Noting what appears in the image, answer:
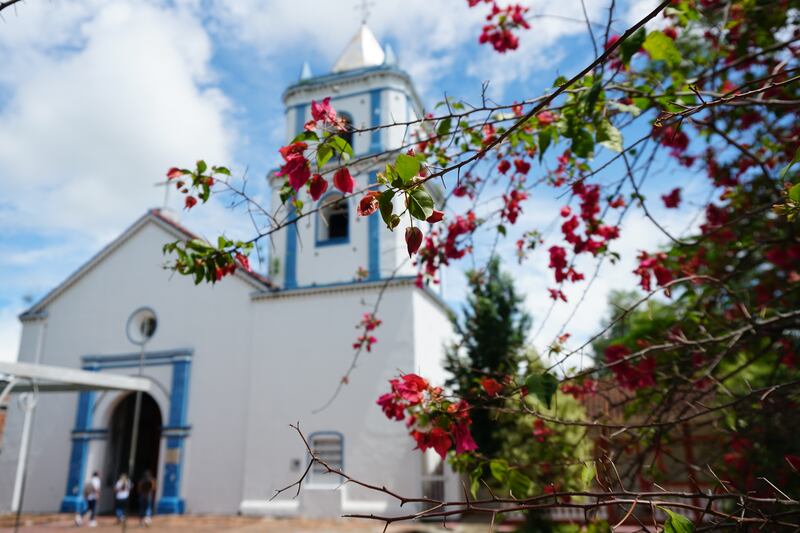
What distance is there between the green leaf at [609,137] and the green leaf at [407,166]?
115 centimetres

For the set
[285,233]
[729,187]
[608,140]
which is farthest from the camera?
[285,233]

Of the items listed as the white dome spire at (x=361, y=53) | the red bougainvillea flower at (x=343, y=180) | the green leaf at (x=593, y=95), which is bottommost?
the red bougainvillea flower at (x=343, y=180)

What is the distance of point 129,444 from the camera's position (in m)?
13.2

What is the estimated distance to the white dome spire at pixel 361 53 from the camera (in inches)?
504

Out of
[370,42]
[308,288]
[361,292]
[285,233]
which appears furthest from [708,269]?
[370,42]

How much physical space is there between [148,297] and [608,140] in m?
12.2

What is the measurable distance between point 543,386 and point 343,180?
77cm

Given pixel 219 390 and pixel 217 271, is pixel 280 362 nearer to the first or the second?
pixel 219 390

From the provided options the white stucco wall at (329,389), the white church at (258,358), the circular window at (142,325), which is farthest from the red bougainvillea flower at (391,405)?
the circular window at (142,325)

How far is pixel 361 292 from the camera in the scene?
36.2 ft

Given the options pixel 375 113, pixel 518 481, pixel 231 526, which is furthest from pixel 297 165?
pixel 375 113

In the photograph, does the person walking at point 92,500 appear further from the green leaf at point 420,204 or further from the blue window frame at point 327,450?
the green leaf at point 420,204

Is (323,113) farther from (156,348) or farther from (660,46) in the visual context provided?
(156,348)

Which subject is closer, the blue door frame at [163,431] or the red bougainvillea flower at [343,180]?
the red bougainvillea flower at [343,180]
